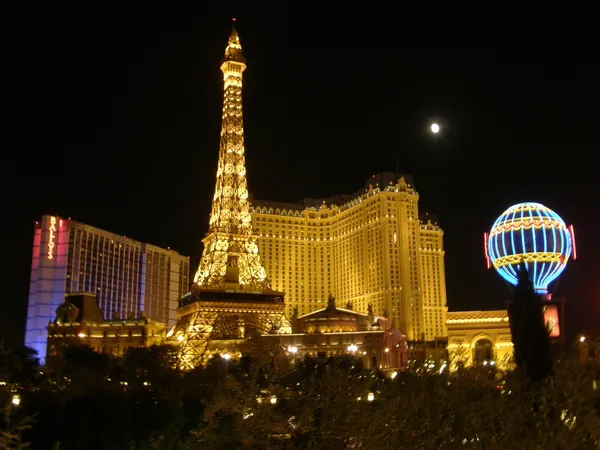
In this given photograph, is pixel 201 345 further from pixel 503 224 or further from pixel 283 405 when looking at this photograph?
pixel 283 405

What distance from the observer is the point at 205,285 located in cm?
6944

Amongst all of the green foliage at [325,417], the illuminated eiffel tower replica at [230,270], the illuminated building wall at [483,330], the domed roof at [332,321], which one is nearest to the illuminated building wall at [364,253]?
the illuminated building wall at [483,330]

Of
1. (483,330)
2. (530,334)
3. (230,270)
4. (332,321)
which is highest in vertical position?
(230,270)

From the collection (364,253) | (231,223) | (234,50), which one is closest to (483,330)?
(364,253)

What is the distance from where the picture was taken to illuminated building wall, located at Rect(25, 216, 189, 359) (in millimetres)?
76125

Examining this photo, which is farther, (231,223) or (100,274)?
(100,274)

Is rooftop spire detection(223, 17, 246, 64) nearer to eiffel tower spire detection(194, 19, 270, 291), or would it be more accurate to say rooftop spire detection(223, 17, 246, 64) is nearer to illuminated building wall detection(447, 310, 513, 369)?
eiffel tower spire detection(194, 19, 270, 291)

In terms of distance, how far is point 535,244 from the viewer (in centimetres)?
4856

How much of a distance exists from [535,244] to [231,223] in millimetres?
35422

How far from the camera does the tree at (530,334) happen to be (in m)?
22.8

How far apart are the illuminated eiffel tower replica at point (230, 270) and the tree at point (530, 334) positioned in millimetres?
40846

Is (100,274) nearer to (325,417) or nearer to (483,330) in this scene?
(483,330)

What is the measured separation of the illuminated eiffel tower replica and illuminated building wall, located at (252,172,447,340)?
2005cm

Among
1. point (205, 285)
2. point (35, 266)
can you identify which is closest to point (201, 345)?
point (205, 285)
